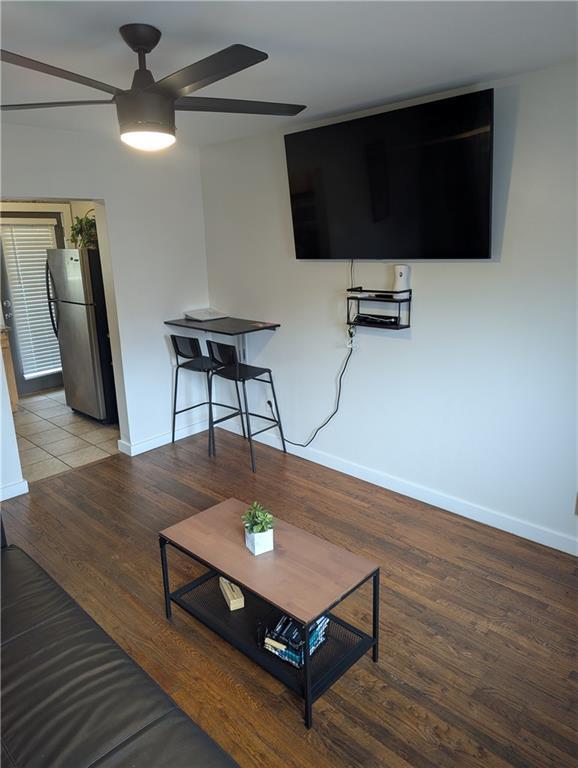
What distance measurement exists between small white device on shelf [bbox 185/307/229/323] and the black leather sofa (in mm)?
2837

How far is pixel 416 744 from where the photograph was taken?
71.7 inches

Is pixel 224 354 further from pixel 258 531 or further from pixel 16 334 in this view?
pixel 16 334

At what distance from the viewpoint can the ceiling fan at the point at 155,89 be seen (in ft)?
5.03

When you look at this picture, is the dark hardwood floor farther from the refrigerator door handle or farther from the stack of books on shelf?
the refrigerator door handle

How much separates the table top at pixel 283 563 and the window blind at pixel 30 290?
15.0 ft

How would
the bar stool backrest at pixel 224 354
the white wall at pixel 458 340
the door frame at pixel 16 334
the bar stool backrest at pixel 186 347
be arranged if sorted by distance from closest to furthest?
the white wall at pixel 458 340 → the bar stool backrest at pixel 224 354 → the bar stool backrest at pixel 186 347 → the door frame at pixel 16 334

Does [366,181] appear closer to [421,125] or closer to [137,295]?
[421,125]

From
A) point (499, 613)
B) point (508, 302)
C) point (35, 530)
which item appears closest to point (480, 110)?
point (508, 302)

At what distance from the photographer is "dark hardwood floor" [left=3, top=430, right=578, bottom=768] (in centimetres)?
184

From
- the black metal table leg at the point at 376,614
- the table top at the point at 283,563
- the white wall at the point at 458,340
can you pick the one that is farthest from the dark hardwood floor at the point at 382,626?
the table top at the point at 283,563

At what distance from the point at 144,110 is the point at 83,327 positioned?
132 inches

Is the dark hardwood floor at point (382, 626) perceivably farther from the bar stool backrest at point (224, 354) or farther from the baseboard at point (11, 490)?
the bar stool backrest at point (224, 354)

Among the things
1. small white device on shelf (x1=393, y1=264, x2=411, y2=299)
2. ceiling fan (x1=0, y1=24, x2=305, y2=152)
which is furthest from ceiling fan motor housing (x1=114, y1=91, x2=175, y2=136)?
small white device on shelf (x1=393, y1=264, x2=411, y2=299)

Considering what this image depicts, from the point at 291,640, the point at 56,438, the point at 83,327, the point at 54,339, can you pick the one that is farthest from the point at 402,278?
the point at 54,339
